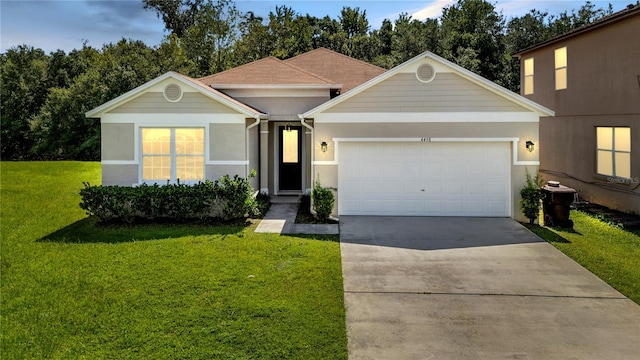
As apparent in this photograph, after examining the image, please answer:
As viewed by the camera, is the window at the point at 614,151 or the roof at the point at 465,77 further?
the window at the point at 614,151

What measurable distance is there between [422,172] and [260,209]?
474 cm

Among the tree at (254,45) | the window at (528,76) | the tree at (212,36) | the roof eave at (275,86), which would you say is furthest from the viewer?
the tree at (212,36)

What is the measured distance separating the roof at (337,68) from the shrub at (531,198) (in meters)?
7.76

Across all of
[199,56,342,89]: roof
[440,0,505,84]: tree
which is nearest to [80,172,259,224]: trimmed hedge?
[199,56,342,89]: roof

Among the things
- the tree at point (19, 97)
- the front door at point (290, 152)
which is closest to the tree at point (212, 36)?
the tree at point (19, 97)

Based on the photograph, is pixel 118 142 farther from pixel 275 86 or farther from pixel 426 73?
pixel 426 73

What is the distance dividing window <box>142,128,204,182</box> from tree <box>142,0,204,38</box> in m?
34.1

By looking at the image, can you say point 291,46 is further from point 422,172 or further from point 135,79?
point 422,172

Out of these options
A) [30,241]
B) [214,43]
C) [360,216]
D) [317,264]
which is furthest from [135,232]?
[214,43]

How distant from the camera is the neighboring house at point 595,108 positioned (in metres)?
13.1

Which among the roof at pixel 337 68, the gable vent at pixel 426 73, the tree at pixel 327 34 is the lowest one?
the gable vent at pixel 426 73

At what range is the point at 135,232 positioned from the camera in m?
10.9

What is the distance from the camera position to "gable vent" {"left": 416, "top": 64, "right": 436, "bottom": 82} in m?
12.2

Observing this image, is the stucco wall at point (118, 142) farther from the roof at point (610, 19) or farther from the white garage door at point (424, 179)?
the roof at point (610, 19)
